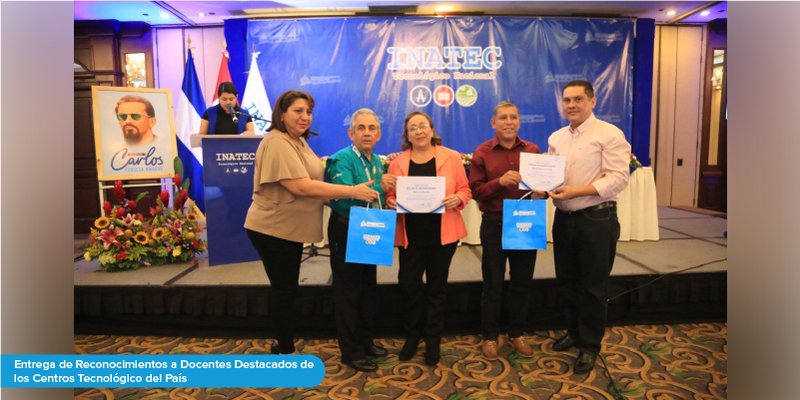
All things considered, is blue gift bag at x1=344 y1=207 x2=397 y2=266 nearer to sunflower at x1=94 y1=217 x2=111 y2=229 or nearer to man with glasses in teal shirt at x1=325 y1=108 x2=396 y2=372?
man with glasses in teal shirt at x1=325 y1=108 x2=396 y2=372

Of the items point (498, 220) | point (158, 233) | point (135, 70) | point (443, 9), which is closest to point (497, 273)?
point (498, 220)

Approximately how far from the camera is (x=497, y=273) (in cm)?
215

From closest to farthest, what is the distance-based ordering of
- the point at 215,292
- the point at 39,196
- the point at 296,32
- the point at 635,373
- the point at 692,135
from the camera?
the point at 39,196, the point at 635,373, the point at 215,292, the point at 296,32, the point at 692,135

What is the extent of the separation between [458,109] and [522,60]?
1.02m

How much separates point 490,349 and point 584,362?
442 mm

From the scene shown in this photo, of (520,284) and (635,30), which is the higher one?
(635,30)

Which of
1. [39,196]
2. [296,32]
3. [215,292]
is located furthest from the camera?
[296,32]

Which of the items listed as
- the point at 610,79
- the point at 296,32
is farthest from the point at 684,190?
the point at 296,32

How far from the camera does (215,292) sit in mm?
2568

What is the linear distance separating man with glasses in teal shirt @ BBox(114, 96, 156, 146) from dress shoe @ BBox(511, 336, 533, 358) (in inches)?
130

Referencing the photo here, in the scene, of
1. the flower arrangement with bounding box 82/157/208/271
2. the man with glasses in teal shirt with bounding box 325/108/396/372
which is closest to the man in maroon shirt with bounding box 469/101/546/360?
the man with glasses in teal shirt with bounding box 325/108/396/372

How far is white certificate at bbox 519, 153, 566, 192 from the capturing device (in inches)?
76.0

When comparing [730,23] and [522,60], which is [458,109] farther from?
[730,23]

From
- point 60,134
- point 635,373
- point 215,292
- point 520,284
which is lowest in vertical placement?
point 635,373
